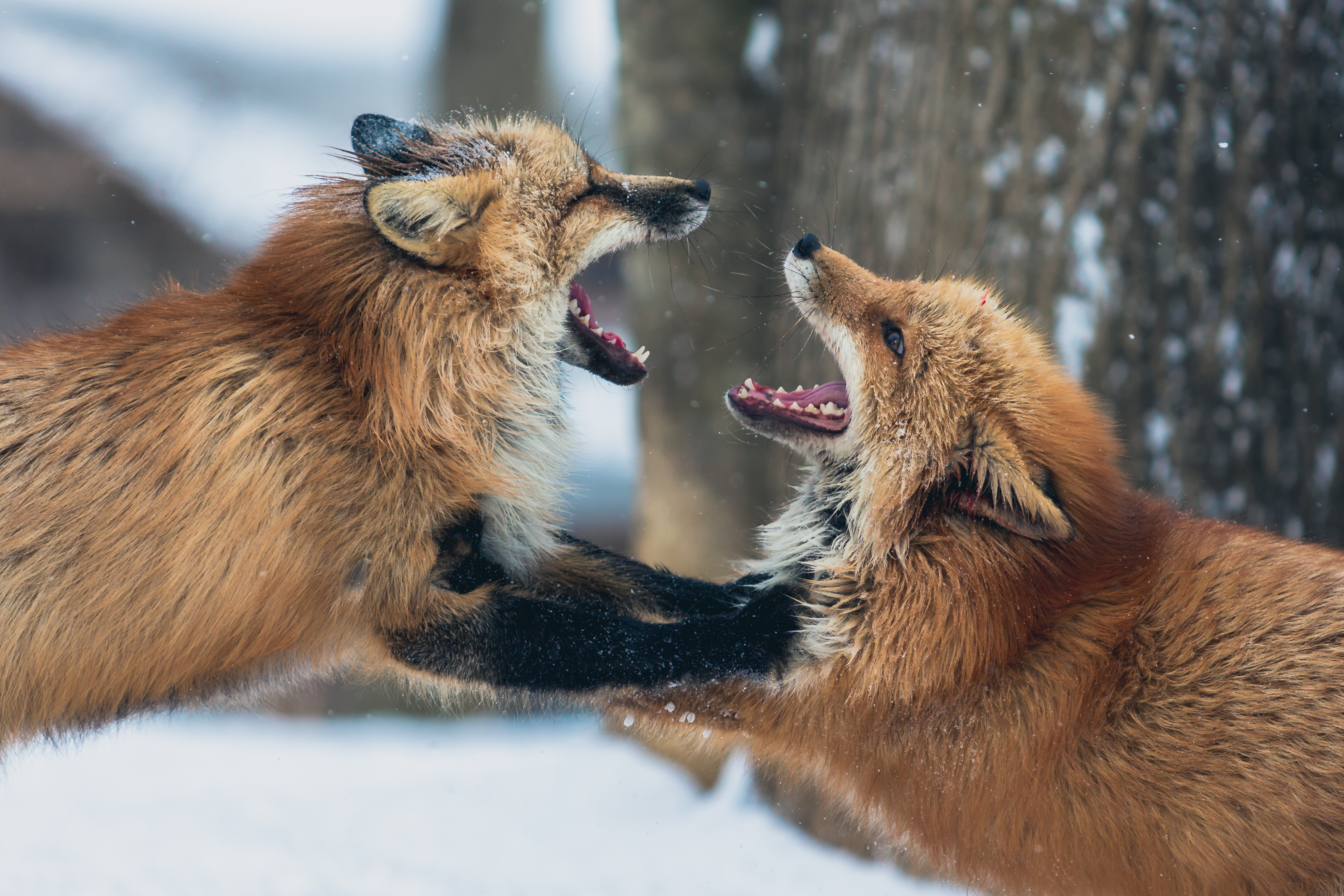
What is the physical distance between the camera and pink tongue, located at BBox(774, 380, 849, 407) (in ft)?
9.37

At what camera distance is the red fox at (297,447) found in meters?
2.19

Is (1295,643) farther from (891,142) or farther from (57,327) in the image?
(57,327)

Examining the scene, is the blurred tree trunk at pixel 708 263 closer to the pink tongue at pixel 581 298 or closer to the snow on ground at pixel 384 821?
the snow on ground at pixel 384 821

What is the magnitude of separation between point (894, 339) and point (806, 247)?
41cm

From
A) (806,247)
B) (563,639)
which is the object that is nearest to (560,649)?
(563,639)

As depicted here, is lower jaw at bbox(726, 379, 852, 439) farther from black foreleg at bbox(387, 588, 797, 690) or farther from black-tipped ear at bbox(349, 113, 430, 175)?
black-tipped ear at bbox(349, 113, 430, 175)

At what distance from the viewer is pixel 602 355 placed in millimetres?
2801

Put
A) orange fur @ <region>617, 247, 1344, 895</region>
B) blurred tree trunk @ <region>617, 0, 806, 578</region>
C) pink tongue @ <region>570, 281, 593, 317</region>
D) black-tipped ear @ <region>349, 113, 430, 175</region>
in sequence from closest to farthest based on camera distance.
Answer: orange fur @ <region>617, 247, 1344, 895</region>, black-tipped ear @ <region>349, 113, 430, 175</region>, pink tongue @ <region>570, 281, 593, 317</region>, blurred tree trunk @ <region>617, 0, 806, 578</region>

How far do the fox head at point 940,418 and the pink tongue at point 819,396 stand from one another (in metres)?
0.05

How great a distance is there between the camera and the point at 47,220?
6.23 m

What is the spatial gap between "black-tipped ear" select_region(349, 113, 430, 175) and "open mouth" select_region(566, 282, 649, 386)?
2.08ft

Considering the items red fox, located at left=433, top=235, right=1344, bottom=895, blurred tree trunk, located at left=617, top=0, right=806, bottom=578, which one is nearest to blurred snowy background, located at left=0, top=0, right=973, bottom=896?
blurred tree trunk, located at left=617, top=0, right=806, bottom=578

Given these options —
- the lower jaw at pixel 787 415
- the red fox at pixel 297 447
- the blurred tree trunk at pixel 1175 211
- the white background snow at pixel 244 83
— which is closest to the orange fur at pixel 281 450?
the red fox at pixel 297 447

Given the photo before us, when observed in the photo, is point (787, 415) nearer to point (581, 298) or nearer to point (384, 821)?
point (581, 298)
